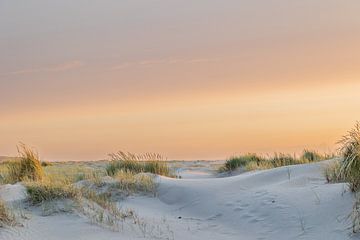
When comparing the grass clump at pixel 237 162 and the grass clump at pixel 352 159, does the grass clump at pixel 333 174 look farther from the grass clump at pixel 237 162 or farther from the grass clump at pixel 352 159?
the grass clump at pixel 237 162

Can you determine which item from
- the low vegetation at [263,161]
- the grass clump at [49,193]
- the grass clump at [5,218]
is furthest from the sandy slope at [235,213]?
the low vegetation at [263,161]

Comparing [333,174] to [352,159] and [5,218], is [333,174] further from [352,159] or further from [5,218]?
[5,218]

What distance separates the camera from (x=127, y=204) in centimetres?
978

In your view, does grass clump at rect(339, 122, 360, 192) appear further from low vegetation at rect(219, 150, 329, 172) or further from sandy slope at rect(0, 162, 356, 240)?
low vegetation at rect(219, 150, 329, 172)

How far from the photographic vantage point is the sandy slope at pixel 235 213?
7133mm

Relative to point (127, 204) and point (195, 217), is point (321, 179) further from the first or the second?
point (127, 204)

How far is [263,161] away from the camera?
16.3 metres

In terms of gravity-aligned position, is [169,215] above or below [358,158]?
below

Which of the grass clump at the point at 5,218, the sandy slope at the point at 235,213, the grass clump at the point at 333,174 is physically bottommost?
the sandy slope at the point at 235,213

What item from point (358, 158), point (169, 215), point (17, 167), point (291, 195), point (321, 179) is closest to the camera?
point (358, 158)

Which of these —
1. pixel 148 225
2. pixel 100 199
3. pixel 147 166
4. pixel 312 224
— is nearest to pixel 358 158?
pixel 312 224

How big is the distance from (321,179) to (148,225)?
3345 mm

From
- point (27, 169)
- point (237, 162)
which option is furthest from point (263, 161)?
point (27, 169)

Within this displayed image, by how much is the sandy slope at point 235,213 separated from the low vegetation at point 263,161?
14.5 feet
